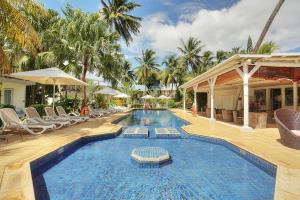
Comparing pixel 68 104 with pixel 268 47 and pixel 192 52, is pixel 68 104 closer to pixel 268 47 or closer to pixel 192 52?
pixel 268 47

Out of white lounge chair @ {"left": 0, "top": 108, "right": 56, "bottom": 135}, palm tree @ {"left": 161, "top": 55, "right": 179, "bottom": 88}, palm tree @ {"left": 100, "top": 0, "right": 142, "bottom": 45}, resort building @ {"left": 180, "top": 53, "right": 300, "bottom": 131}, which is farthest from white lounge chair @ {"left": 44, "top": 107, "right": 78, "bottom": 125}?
palm tree @ {"left": 161, "top": 55, "right": 179, "bottom": 88}

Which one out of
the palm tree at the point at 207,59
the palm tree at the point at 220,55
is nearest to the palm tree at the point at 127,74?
the palm tree at the point at 207,59

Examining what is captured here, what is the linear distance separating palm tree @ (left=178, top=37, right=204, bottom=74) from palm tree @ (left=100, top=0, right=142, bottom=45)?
16.2 meters

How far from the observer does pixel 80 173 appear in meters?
5.47

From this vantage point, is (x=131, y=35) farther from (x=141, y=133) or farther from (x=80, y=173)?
(x=80, y=173)

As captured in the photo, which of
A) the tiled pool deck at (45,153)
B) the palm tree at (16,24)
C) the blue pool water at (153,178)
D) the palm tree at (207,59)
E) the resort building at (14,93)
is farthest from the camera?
the palm tree at (207,59)

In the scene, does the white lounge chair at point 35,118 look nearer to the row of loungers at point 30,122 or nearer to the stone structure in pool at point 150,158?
the row of loungers at point 30,122

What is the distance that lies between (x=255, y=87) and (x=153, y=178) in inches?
586

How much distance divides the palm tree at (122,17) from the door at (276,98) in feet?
54.2

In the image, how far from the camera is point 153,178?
17.1 feet

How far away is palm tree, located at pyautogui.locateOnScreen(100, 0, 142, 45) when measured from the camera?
86.1 ft

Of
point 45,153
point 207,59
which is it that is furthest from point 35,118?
point 207,59

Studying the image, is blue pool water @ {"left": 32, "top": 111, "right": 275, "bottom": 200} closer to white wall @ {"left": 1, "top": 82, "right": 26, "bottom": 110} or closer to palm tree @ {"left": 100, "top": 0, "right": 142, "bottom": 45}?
white wall @ {"left": 1, "top": 82, "right": 26, "bottom": 110}

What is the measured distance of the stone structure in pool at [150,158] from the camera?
604cm
